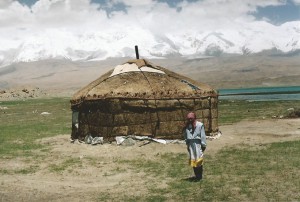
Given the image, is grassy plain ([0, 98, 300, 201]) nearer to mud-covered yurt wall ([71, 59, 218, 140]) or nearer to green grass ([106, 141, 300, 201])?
green grass ([106, 141, 300, 201])

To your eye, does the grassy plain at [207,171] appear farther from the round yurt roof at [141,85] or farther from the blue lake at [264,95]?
the blue lake at [264,95]

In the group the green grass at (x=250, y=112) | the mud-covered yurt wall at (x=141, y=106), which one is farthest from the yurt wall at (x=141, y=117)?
the green grass at (x=250, y=112)

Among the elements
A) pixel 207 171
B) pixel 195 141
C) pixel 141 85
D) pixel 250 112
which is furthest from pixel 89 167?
pixel 250 112

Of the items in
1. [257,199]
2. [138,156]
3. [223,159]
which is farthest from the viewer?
[138,156]

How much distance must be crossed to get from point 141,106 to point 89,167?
12.1ft

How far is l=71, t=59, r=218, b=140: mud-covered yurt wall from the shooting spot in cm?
1579

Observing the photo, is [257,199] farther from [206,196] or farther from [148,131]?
[148,131]

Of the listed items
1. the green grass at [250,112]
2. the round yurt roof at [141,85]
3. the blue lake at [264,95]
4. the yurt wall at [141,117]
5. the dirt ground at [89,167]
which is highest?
the round yurt roof at [141,85]

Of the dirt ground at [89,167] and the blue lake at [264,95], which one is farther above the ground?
the dirt ground at [89,167]

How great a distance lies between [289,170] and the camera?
1088 cm

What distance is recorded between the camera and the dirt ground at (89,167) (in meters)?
10.0

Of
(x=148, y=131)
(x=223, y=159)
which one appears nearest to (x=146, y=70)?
(x=148, y=131)

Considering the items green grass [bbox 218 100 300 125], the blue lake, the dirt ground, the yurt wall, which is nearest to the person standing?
the dirt ground

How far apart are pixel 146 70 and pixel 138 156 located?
454 cm
